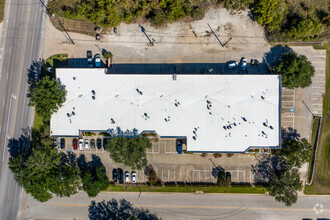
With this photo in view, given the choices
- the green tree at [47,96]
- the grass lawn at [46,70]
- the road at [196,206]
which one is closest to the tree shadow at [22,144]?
the grass lawn at [46,70]

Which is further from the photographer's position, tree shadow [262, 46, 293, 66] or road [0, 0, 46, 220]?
road [0, 0, 46, 220]

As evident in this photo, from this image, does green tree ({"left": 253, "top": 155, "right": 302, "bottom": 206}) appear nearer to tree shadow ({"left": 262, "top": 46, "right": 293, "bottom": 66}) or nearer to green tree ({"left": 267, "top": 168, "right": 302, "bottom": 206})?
green tree ({"left": 267, "top": 168, "right": 302, "bottom": 206})

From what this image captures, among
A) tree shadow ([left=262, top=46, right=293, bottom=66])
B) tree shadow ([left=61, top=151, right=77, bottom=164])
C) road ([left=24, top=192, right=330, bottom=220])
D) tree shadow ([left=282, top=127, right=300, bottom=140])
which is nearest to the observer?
tree shadow ([left=282, top=127, right=300, bottom=140])

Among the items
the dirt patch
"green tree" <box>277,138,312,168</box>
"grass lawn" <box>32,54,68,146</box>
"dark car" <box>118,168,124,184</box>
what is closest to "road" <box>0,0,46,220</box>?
"grass lawn" <box>32,54,68,146</box>

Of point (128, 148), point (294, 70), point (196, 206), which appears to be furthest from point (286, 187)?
point (128, 148)

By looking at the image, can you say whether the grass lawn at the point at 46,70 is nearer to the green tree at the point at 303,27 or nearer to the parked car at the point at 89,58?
the parked car at the point at 89,58

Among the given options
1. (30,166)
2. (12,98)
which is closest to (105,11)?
(12,98)

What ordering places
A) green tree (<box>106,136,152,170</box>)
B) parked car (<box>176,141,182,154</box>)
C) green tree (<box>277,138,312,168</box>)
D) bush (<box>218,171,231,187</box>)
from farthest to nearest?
parked car (<box>176,141,182,154</box>) < bush (<box>218,171,231,187</box>) < green tree (<box>277,138,312,168</box>) < green tree (<box>106,136,152,170</box>)
